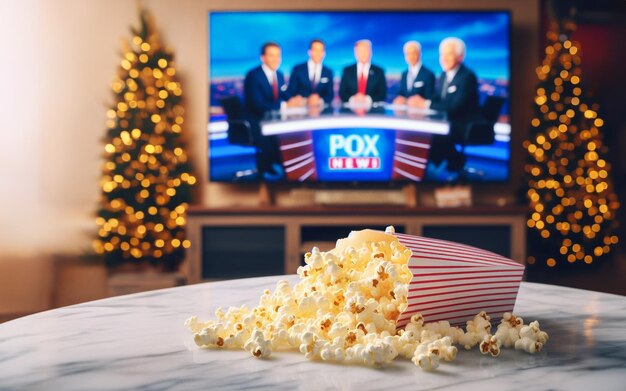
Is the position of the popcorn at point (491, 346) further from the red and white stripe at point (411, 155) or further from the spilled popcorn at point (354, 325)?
the red and white stripe at point (411, 155)

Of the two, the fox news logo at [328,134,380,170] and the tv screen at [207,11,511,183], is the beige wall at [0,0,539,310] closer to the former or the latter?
the tv screen at [207,11,511,183]

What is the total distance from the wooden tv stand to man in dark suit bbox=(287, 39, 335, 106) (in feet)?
2.36

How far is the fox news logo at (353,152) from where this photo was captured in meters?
4.30

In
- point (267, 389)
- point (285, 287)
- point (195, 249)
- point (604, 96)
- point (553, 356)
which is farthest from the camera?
point (604, 96)

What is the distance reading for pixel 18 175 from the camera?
176 inches

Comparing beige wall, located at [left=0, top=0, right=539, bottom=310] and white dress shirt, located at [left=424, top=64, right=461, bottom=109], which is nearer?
white dress shirt, located at [left=424, top=64, right=461, bottom=109]

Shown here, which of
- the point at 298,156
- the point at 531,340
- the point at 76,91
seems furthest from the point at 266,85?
the point at 531,340

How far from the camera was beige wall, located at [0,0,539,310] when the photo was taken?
4.49 m

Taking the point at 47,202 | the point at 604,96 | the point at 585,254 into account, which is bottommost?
the point at 585,254

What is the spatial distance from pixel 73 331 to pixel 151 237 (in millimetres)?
3433

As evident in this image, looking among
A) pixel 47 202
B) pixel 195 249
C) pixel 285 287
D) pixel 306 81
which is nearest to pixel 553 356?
pixel 285 287

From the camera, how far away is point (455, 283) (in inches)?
34.7

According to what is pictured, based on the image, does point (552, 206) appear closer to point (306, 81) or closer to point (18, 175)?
point (306, 81)

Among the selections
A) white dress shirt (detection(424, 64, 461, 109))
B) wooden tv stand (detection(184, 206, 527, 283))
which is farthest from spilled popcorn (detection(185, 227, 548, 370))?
white dress shirt (detection(424, 64, 461, 109))
